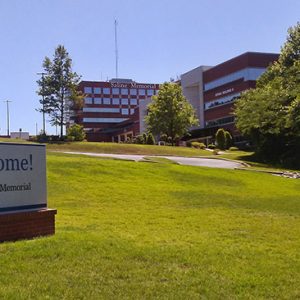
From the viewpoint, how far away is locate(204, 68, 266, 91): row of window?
80.4 meters

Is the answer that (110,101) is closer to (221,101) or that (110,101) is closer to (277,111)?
(221,101)

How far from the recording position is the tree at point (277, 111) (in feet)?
134

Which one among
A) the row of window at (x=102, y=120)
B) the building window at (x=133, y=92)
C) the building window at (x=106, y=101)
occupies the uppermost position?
the building window at (x=133, y=92)

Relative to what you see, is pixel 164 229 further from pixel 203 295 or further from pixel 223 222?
pixel 203 295

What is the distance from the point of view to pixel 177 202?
14.3 m

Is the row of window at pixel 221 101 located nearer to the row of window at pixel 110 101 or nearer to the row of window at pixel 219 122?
the row of window at pixel 219 122

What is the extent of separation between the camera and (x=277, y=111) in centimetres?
4212

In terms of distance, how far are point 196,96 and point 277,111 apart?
197 feet

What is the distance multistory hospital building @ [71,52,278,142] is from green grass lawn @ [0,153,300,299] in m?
57.9

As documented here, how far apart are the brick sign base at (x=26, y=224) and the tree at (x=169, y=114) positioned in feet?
201

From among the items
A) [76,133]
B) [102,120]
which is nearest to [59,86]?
[76,133]

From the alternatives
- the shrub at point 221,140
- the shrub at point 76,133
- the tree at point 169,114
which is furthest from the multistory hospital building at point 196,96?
the shrub at point 221,140

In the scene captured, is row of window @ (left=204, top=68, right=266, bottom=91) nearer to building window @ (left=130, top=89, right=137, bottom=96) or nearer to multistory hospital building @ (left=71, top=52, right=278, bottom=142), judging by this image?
multistory hospital building @ (left=71, top=52, right=278, bottom=142)

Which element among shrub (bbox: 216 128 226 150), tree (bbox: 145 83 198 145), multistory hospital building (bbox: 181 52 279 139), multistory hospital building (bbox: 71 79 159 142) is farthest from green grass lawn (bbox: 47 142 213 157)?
multistory hospital building (bbox: 71 79 159 142)
